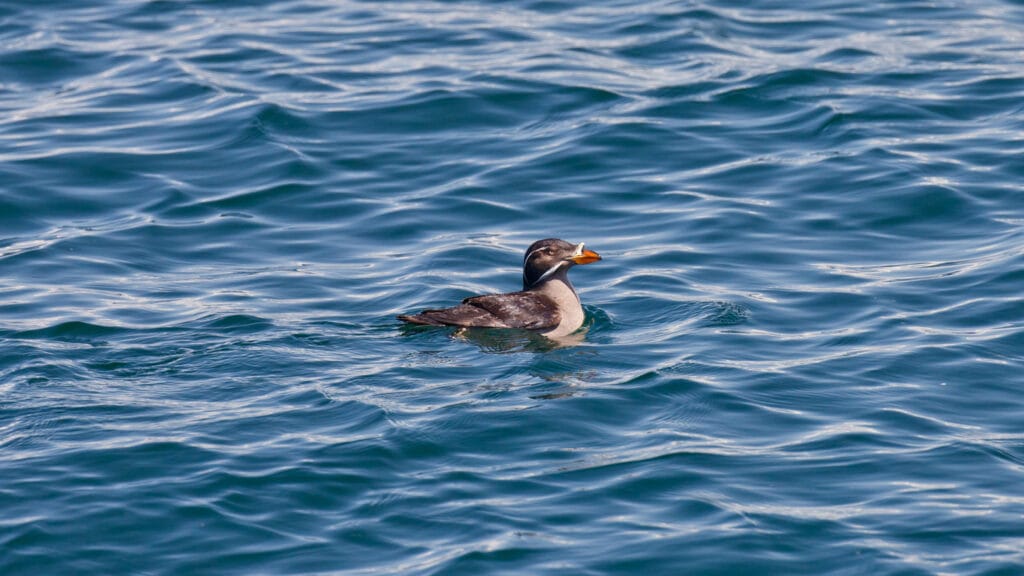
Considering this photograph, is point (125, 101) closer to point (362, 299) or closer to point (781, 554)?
point (362, 299)

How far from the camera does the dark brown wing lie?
1272 cm

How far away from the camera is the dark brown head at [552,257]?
13.6 meters

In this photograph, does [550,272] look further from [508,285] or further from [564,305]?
[508,285]

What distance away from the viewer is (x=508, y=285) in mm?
14766

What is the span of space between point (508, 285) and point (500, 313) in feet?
5.91

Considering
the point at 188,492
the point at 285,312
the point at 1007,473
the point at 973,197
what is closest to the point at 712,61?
the point at 973,197

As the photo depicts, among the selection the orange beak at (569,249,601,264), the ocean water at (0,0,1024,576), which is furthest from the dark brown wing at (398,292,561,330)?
the orange beak at (569,249,601,264)

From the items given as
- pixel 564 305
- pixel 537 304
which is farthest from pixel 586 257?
pixel 537 304

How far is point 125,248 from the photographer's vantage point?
15430mm

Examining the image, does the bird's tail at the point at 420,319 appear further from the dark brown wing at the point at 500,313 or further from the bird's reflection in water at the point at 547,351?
the bird's reflection in water at the point at 547,351

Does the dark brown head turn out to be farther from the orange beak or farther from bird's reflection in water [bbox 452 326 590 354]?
bird's reflection in water [bbox 452 326 590 354]

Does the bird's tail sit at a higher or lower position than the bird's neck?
lower

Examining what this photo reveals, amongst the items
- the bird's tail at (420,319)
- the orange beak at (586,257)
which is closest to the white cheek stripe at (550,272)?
the orange beak at (586,257)

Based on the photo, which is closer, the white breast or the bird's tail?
the bird's tail
